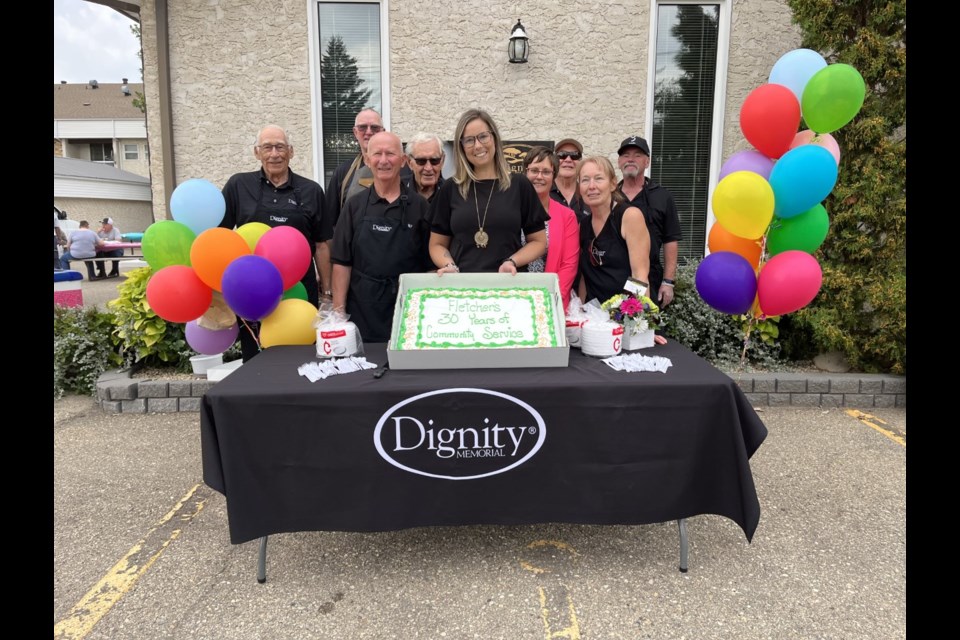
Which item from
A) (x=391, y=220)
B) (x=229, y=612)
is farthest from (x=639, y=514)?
(x=391, y=220)

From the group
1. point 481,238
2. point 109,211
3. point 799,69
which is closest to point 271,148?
point 481,238

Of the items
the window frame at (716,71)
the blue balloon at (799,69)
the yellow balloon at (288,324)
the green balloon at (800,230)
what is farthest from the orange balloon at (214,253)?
the window frame at (716,71)

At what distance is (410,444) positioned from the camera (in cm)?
227

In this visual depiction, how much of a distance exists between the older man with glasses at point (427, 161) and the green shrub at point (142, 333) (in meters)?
2.88

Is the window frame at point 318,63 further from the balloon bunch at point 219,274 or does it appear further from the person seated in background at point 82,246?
the person seated in background at point 82,246

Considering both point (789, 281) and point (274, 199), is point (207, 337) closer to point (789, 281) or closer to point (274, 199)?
point (274, 199)

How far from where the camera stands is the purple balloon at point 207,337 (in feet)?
10.0

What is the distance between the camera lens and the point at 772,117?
9.46 ft

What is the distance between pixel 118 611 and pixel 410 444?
141cm

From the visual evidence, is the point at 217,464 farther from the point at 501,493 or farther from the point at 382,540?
the point at 501,493

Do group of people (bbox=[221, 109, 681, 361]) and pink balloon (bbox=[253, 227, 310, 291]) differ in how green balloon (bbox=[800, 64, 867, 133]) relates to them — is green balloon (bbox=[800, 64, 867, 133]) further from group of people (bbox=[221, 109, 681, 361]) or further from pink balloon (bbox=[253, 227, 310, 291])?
pink balloon (bbox=[253, 227, 310, 291])

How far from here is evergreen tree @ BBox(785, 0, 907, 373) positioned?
15.4 feet

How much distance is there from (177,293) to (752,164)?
3126 millimetres

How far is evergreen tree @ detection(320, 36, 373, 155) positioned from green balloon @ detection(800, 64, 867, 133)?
4941 millimetres
